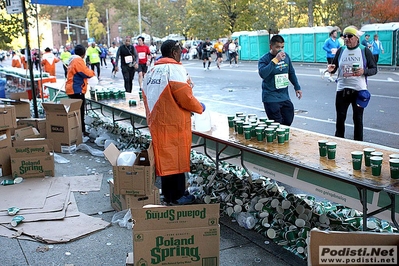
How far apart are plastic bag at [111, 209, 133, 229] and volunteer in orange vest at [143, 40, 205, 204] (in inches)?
20.4

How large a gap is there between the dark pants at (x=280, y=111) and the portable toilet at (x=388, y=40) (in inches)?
695

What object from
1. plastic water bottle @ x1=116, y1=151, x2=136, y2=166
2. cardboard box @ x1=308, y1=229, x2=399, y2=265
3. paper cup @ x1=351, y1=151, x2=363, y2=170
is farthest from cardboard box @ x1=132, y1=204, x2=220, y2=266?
plastic water bottle @ x1=116, y1=151, x2=136, y2=166

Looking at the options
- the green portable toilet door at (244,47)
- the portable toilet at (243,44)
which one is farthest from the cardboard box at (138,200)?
the portable toilet at (243,44)

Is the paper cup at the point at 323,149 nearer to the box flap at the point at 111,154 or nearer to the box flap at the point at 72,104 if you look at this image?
the box flap at the point at 111,154

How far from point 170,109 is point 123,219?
1.18m

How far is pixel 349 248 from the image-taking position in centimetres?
203

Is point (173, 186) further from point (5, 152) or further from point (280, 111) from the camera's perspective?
point (5, 152)

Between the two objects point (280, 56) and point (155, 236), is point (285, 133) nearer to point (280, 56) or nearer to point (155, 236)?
point (280, 56)

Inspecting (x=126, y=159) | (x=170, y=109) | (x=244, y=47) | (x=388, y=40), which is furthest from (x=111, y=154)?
(x=244, y=47)

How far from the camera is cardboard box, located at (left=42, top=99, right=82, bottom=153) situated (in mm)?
7809

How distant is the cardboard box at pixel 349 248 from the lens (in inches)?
79.5

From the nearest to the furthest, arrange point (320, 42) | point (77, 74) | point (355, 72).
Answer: point (355, 72) < point (77, 74) < point (320, 42)

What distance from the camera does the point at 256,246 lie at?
4250 mm

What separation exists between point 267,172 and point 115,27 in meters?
95.6
